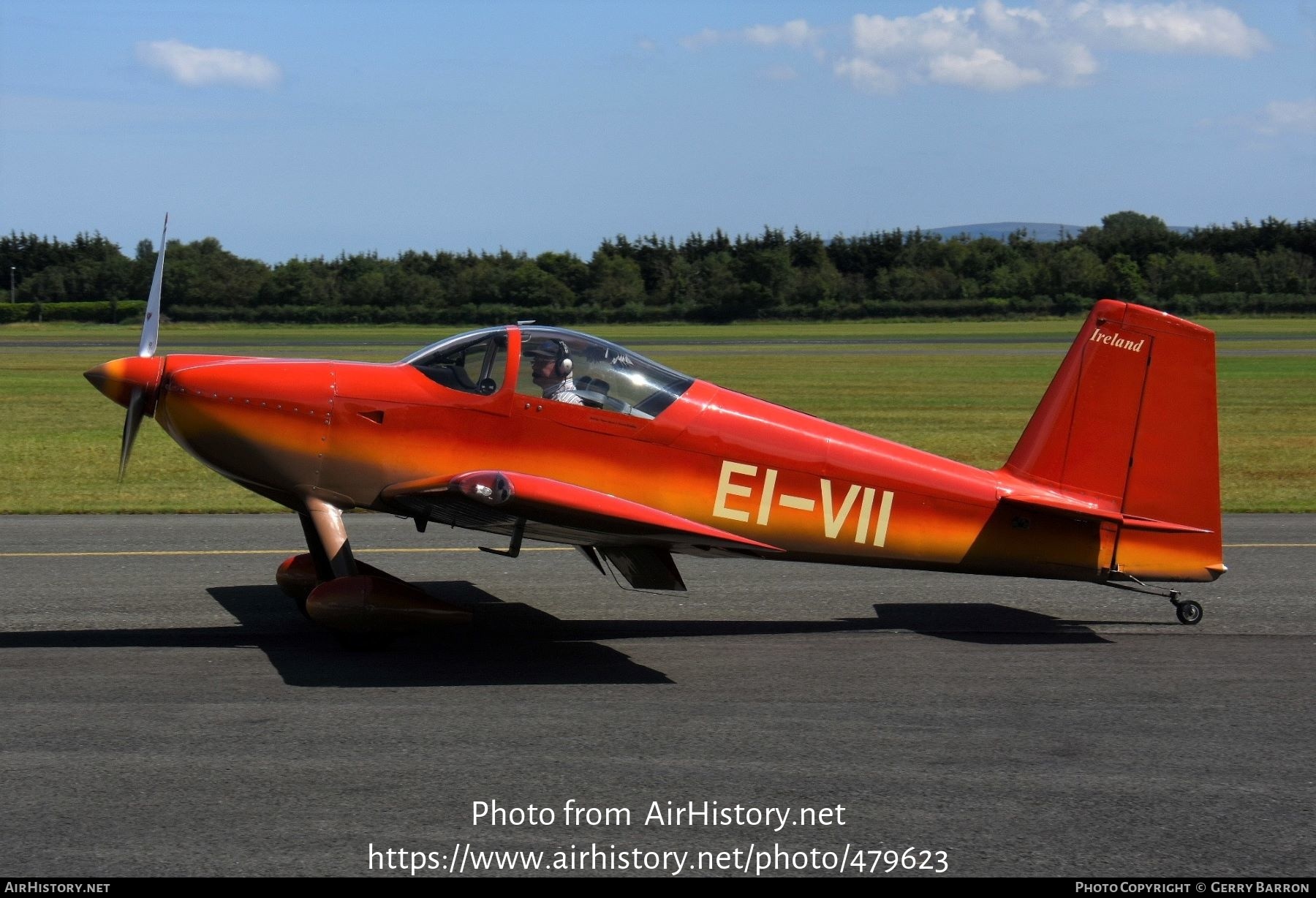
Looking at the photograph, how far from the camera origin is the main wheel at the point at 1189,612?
9.23 meters

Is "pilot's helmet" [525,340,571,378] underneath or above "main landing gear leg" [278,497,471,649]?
above

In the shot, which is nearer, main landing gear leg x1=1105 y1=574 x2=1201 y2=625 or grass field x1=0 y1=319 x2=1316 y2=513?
main landing gear leg x1=1105 y1=574 x2=1201 y2=625

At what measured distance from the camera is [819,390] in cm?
3519

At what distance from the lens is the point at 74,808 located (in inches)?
213

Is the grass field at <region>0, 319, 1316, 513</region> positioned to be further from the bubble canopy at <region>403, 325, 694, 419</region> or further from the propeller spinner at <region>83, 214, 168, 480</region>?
the bubble canopy at <region>403, 325, 694, 419</region>

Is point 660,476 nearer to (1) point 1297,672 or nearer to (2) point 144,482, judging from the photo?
(1) point 1297,672

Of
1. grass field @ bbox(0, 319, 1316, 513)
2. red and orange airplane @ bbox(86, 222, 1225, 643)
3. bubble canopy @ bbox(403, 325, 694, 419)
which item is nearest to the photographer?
red and orange airplane @ bbox(86, 222, 1225, 643)

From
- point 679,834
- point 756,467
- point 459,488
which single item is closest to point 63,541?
point 459,488

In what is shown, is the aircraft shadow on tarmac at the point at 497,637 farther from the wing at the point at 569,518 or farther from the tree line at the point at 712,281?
the tree line at the point at 712,281

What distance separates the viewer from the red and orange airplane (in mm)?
8141

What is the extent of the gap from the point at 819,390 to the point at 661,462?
27063mm

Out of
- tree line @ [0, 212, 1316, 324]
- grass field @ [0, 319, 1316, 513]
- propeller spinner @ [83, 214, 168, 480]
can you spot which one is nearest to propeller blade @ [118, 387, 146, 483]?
propeller spinner @ [83, 214, 168, 480]

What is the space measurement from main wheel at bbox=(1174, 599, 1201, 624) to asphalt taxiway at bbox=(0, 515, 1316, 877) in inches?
4.8

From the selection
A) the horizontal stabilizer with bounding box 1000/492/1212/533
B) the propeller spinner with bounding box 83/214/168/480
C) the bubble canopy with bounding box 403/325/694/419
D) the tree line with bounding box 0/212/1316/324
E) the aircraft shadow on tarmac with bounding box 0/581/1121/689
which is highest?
the tree line with bounding box 0/212/1316/324
